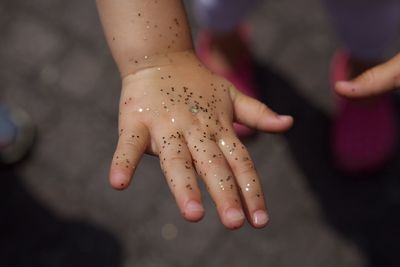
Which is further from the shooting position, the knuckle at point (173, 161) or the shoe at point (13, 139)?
the shoe at point (13, 139)

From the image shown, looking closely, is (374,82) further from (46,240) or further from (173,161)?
(46,240)

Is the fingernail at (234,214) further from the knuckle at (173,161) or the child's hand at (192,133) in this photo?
the knuckle at (173,161)

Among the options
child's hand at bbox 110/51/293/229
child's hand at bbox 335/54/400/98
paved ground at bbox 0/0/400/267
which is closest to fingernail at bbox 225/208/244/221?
child's hand at bbox 110/51/293/229

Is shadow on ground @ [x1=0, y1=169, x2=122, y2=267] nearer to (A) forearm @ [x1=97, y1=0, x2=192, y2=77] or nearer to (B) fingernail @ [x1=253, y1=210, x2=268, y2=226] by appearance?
(A) forearm @ [x1=97, y1=0, x2=192, y2=77]

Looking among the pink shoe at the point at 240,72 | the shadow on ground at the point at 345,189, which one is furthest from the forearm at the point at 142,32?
the shadow on ground at the point at 345,189

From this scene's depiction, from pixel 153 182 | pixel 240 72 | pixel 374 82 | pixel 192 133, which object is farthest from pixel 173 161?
pixel 240 72

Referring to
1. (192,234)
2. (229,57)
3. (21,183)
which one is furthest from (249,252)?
(21,183)
